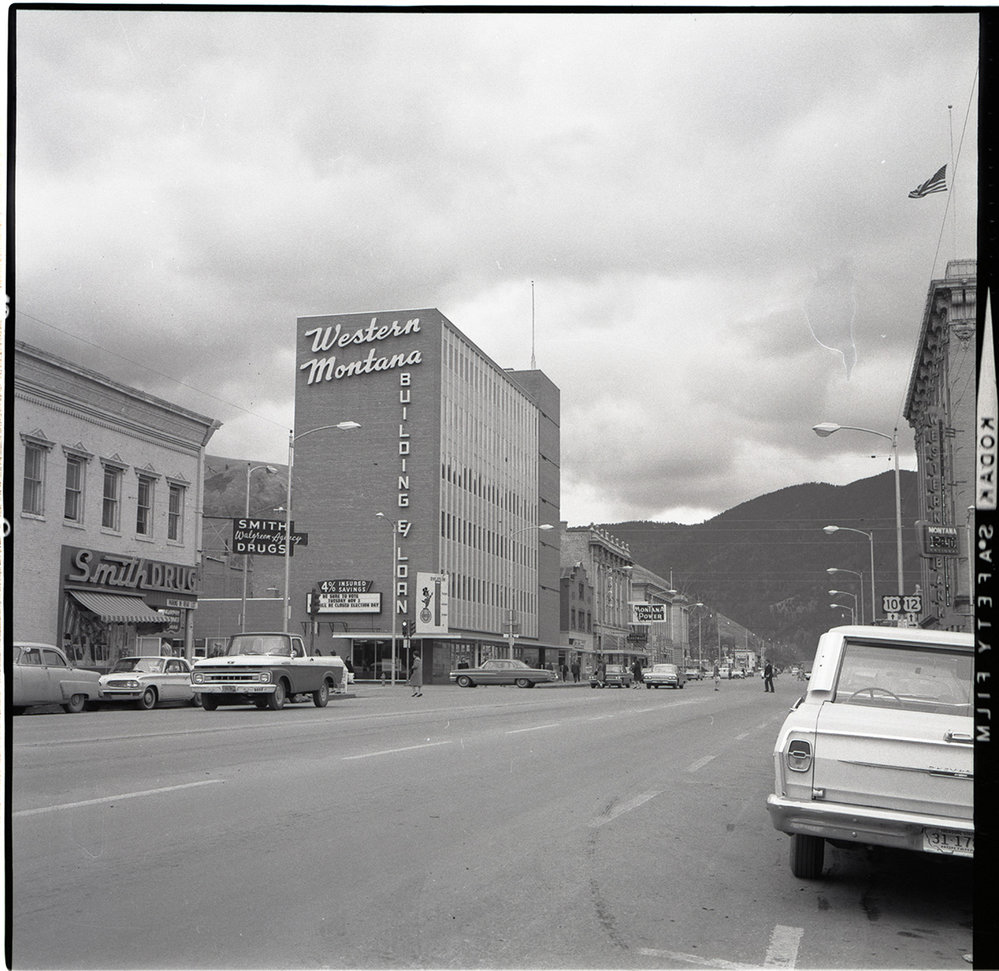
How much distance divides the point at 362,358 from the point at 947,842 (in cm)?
6896

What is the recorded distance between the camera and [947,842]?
641 centimetres

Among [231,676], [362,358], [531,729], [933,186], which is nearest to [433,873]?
[933,186]

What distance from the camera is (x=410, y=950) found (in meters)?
5.54

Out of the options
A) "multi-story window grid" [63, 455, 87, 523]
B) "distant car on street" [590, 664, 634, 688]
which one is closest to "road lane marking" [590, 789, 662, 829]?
"multi-story window grid" [63, 455, 87, 523]

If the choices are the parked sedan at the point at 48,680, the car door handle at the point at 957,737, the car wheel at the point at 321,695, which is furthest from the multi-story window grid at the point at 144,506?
the car door handle at the point at 957,737

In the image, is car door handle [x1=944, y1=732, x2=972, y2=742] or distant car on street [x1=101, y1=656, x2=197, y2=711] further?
distant car on street [x1=101, y1=656, x2=197, y2=711]

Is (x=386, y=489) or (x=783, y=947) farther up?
(x=386, y=489)

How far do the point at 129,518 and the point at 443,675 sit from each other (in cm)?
3822

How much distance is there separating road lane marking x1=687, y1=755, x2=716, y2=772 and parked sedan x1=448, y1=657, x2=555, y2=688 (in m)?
44.4

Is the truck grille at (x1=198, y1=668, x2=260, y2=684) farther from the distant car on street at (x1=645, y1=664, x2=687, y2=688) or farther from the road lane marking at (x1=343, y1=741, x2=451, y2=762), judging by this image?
the distant car on street at (x1=645, y1=664, x2=687, y2=688)

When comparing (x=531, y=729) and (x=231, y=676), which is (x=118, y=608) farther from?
(x=531, y=729)

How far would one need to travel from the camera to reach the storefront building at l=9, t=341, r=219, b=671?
1284 inches

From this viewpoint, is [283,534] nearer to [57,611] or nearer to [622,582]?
[57,611]

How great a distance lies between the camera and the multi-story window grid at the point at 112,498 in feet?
118
